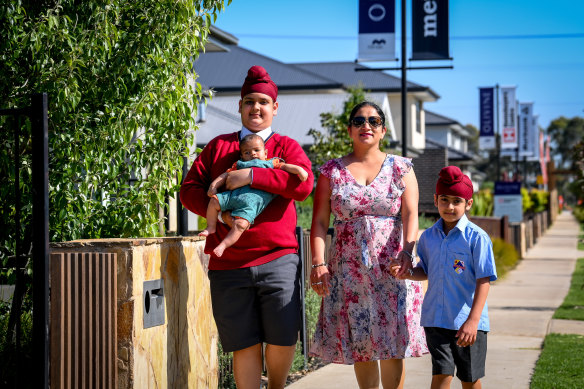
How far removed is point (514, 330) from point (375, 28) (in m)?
6.58

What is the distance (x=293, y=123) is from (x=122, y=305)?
25.1m

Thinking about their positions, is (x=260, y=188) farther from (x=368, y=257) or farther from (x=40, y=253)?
(x=40, y=253)

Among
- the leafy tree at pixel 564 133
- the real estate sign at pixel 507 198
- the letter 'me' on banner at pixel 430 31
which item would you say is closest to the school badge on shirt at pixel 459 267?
the letter 'me' on banner at pixel 430 31

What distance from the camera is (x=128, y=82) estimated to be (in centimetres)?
547

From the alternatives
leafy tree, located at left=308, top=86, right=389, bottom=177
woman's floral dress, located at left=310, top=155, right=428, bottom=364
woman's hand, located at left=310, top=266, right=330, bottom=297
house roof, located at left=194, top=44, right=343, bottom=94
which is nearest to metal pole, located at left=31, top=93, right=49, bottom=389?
woman's hand, located at left=310, top=266, right=330, bottom=297

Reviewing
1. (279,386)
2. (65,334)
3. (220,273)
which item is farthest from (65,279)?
(279,386)

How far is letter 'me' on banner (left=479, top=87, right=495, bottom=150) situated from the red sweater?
1320 inches

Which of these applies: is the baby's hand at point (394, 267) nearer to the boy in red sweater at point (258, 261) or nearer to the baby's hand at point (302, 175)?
the boy in red sweater at point (258, 261)

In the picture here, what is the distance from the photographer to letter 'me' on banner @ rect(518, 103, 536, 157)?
44.4 m

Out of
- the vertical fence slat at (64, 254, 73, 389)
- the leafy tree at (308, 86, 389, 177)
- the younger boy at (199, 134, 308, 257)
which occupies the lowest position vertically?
the vertical fence slat at (64, 254, 73, 389)

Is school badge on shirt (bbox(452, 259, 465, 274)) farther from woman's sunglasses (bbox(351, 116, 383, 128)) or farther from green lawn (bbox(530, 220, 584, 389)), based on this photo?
green lawn (bbox(530, 220, 584, 389))

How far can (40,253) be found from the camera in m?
3.68

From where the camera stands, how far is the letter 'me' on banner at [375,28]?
1377 cm

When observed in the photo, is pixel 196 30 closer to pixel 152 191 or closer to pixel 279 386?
pixel 152 191
